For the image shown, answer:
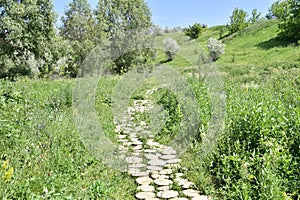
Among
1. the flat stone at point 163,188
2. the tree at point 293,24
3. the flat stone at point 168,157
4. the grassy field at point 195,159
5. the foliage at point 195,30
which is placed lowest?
the flat stone at point 163,188

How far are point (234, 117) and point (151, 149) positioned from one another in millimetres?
1456

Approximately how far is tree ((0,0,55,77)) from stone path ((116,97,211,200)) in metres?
7.87

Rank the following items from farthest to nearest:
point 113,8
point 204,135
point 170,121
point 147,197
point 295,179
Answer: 1. point 113,8
2. point 170,121
3. point 204,135
4. point 147,197
5. point 295,179

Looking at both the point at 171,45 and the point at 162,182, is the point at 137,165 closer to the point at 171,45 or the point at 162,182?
the point at 162,182

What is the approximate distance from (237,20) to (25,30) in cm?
1917

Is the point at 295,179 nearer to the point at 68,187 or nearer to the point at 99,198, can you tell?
the point at 99,198

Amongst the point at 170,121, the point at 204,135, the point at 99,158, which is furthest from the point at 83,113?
the point at 204,135

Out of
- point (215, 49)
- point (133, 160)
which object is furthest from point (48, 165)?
point (215, 49)

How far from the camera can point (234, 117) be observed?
388 centimetres

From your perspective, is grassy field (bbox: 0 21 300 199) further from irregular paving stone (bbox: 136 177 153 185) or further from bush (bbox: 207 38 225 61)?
bush (bbox: 207 38 225 61)

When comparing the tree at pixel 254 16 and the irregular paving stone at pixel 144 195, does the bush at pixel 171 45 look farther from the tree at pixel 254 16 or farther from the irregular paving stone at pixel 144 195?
the tree at pixel 254 16

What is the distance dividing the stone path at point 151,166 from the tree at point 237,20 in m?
22.1

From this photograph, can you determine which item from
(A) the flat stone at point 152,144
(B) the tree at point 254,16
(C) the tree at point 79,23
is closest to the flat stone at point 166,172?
(A) the flat stone at point 152,144

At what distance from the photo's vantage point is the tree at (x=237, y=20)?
2572cm
